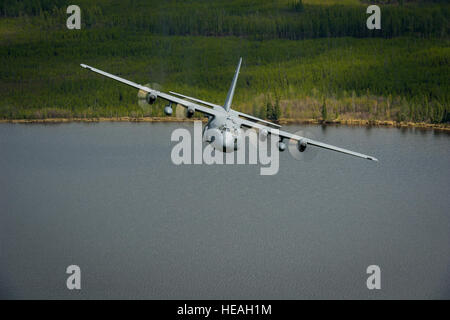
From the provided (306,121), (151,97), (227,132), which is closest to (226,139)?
(227,132)

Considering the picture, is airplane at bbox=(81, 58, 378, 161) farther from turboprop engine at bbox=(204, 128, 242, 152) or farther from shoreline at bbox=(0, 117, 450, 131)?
shoreline at bbox=(0, 117, 450, 131)

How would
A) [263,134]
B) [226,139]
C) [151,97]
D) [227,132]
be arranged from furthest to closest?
[263,134]
[151,97]
[227,132]
[226,139]

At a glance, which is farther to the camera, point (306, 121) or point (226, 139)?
point (306, 121)

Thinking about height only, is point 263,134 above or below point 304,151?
above

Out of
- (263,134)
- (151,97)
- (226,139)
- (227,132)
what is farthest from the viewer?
(263,134)

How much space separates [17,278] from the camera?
250ft

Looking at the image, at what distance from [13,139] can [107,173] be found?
34.0 metres

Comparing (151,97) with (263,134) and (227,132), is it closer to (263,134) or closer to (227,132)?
(227,132)

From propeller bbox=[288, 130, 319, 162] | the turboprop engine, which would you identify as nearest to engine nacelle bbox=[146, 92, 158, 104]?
the turboprop engine

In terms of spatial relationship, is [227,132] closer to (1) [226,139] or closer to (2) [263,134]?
(1) [226,139]

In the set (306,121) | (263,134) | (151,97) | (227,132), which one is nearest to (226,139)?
(227,132)

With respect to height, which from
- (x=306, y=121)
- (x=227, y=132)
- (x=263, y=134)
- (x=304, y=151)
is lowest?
(x=304, y=151)
